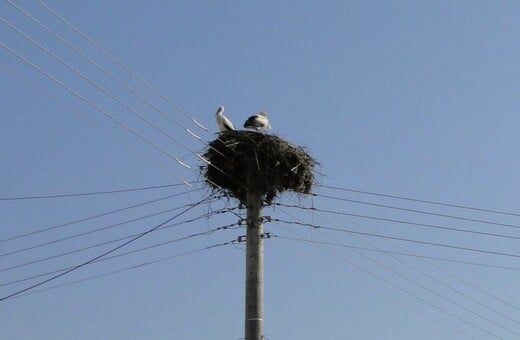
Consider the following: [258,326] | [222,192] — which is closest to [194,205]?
[222,192]

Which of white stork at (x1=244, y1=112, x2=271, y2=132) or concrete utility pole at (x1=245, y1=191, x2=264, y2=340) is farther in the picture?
white stork at (x1=244, y1=112, x2=271, y2=132)

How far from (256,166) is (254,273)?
200cm

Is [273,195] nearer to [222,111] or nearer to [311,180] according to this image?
[311,180]

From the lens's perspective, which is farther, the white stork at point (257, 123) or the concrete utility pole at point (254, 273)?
the white stork at point (257, 123)

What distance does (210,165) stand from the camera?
19.8m

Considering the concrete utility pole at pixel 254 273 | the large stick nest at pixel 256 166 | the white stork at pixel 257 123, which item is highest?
the white stork at pixel 257 123

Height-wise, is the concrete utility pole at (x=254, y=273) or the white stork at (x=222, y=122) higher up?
the white stork at (x=222, y=122)

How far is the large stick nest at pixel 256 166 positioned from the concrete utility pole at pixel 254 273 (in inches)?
23.0

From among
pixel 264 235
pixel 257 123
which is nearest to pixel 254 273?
pixel 264 235

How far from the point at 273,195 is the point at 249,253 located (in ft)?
4.64

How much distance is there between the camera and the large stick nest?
19.0 m

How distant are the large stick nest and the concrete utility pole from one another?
23.0 inches

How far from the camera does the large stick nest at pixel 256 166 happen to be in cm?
1905

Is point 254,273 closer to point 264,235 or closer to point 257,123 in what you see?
point 264,235
